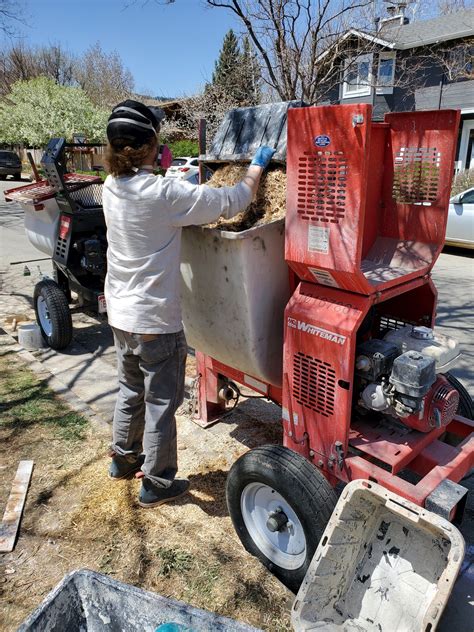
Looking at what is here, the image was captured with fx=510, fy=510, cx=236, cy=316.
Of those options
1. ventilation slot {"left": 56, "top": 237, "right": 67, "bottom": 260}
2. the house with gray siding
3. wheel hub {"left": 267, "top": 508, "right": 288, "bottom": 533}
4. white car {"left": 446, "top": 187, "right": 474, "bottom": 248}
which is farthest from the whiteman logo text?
the house with gray siding

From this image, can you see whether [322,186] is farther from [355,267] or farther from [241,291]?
[241,291]

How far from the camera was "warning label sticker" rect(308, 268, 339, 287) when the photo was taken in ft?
7.32

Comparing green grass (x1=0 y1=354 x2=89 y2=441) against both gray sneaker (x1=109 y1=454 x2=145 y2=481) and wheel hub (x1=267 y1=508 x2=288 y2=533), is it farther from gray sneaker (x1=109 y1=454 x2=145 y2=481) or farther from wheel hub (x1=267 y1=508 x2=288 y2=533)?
wheel hub (x1=267 y1=508 x2=288 y2=533)

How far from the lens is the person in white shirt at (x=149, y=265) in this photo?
2336mm

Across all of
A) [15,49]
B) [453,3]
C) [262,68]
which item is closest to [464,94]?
[453,3]

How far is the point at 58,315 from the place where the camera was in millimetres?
4871

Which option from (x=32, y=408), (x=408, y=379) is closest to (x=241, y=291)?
(x=408, y=379)

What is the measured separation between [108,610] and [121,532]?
114 centimetres

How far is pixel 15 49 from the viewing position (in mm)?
48219

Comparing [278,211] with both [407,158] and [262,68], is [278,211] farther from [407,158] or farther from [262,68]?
[262,68]

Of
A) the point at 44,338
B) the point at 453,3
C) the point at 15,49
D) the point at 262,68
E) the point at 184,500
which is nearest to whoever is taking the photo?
the point at 184,500

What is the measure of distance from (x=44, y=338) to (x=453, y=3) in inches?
1004

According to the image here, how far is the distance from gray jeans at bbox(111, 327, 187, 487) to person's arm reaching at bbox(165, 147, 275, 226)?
2.05ft

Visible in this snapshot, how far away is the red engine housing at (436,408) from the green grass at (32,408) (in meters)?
2.32
